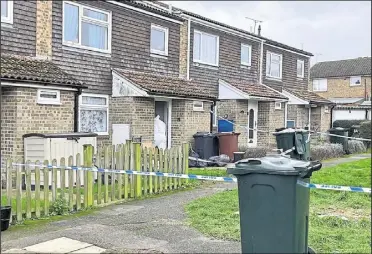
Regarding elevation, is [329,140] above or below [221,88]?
below

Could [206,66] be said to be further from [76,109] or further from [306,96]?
[306,96]

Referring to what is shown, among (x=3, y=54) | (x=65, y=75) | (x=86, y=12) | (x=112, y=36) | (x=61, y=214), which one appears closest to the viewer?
(x=61, y=214)

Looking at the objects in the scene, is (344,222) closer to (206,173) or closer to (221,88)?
(206,173)

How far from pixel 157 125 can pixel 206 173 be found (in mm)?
3678

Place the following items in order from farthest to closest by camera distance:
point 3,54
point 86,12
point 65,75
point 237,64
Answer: point 237,64
point 86,12
point 65,75
point 3,54

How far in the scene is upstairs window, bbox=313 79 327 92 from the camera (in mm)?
47812

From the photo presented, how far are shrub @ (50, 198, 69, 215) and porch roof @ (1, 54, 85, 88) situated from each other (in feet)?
12.1

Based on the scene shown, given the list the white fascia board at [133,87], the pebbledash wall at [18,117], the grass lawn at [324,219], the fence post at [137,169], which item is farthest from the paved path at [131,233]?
the white fascia board at [133,87]

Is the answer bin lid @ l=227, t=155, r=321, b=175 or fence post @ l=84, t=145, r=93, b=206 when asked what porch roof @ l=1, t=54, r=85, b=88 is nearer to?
fence post @ l=84, t=145, r=93, b=206

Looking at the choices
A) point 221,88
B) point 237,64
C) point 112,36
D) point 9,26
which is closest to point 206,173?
point 112,36

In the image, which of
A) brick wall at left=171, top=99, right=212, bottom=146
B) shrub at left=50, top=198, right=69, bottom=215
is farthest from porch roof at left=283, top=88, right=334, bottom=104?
shrub at left=50, top=198, right=69, bottom=215

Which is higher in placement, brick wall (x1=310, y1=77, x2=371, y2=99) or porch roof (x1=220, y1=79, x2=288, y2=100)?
brick wall (x1=310, y1=77, x2=371, y2=99)

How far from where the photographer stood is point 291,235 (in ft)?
13.4

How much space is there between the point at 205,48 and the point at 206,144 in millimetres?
4961
